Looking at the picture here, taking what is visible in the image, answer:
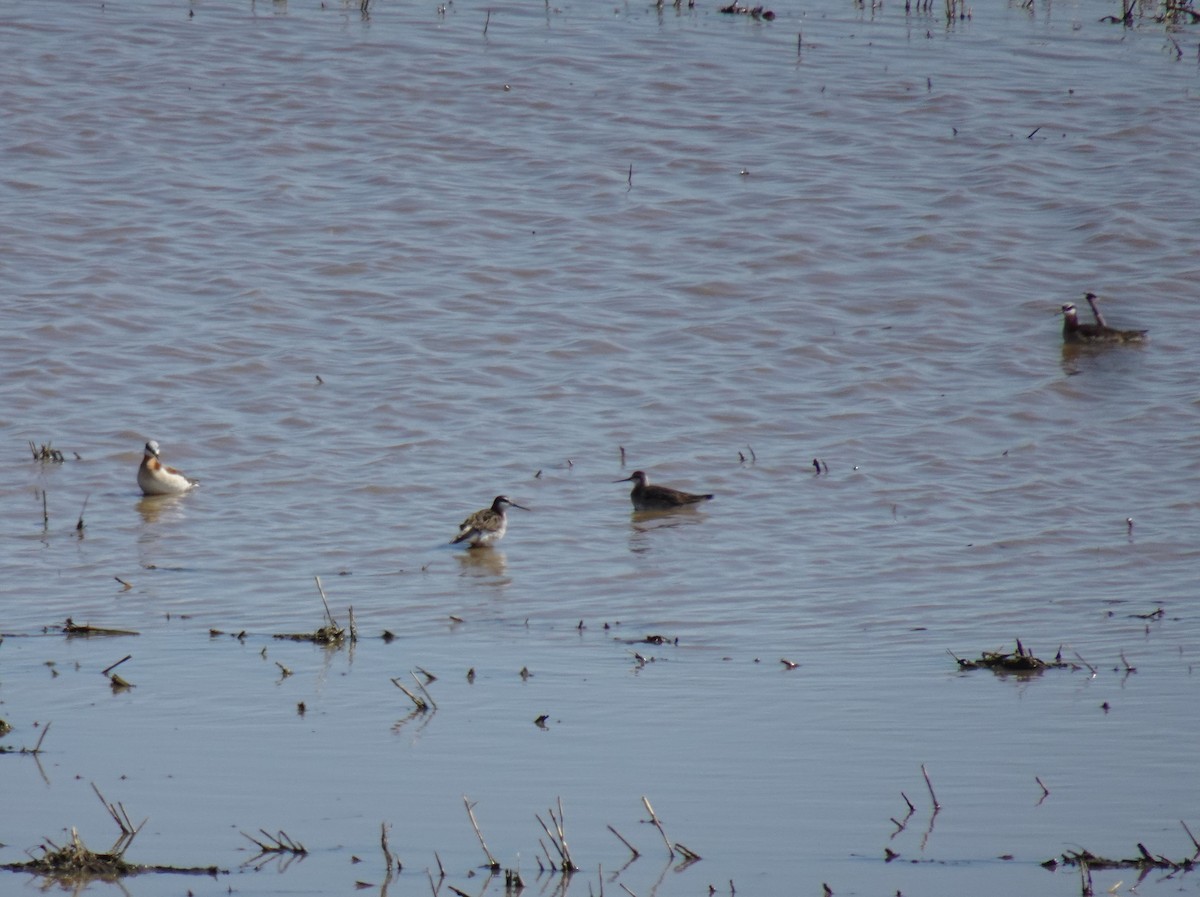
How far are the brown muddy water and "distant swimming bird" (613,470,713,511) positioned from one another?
14 cm

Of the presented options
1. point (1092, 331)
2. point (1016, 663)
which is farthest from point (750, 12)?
point (1016, 663)

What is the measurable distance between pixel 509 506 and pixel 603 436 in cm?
203

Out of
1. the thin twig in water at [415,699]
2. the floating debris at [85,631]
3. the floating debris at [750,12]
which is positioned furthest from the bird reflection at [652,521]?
the floating debris at [750,12]

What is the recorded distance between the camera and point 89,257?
642 inches

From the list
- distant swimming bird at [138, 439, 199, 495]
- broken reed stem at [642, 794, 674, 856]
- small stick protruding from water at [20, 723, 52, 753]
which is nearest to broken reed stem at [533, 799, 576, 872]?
broken reed stem at [642, 794, 674, 856]

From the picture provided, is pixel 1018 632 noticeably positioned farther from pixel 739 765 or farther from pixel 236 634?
pixel 236 634

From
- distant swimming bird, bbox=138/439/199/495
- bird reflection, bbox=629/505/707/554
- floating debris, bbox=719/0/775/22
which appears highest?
floating debris, bbox=719/0/775/22

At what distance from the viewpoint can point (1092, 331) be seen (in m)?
14.8

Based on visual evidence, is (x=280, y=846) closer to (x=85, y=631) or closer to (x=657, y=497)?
(x=85, y=631)

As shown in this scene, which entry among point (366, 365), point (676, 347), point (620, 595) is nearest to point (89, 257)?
point (366, 365)

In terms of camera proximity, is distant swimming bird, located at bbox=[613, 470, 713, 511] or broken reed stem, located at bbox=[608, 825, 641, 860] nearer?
broken reed stem, located at bbox=[608, 825, 641, 860]

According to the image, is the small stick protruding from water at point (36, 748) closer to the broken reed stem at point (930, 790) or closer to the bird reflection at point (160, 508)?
the broken reed stem at point (930, 790)

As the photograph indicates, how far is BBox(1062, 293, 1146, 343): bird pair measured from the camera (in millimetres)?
14820

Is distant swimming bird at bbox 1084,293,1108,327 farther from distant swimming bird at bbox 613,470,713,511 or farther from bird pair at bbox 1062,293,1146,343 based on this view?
distant swimming bird at bbox 613,470,713,511
